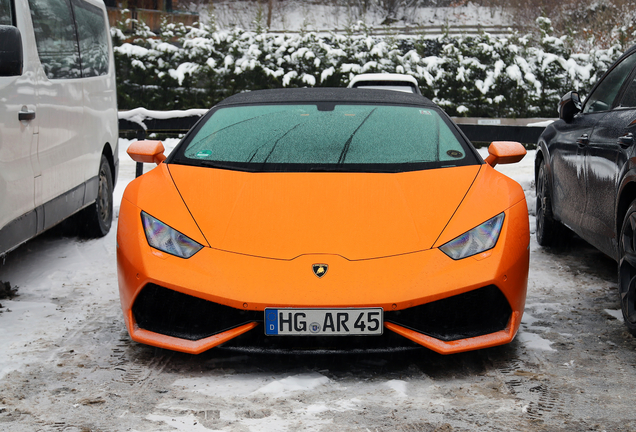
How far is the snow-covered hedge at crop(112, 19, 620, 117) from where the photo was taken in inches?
639

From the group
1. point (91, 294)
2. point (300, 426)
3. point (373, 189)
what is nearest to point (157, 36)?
point (91, 294)

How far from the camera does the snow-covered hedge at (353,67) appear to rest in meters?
16.2

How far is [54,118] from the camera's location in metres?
5.43

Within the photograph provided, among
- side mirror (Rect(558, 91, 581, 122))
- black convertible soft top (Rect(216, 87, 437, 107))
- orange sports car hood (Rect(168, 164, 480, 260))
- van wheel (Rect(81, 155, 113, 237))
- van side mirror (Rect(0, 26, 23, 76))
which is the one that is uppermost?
van side mirror (Rect(0, 26, 23, 76))

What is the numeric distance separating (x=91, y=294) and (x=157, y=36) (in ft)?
45.5

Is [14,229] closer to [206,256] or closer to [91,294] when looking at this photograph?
[91,294]

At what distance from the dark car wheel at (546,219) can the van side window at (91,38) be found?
4.01 metres

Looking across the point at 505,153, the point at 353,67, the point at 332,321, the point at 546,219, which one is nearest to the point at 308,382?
the point at 332,321

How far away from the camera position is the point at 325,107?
15.5ft

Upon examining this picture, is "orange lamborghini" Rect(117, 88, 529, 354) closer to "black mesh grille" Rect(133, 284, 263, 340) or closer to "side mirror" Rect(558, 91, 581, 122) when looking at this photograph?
"black mesh grille" Rect(133, 284, 263, 340)

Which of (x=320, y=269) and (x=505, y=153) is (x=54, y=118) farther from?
(x=505, y=153)

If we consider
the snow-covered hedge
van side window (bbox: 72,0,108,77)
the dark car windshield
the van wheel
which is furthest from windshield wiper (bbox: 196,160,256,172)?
the snow-covered hedge

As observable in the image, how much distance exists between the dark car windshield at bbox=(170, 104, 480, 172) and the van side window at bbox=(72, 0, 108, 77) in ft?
7.58

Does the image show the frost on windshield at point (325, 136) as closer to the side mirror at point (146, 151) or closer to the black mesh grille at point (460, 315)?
the side mirror at point (146, 151)
